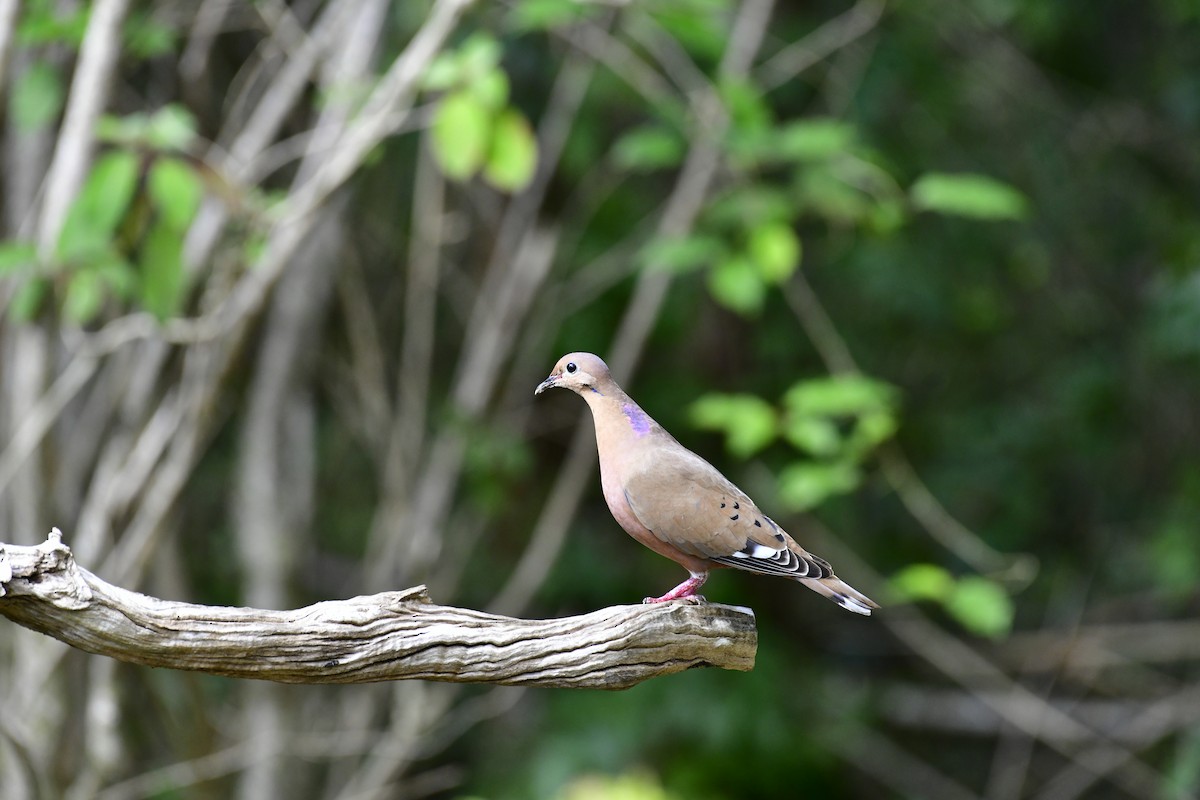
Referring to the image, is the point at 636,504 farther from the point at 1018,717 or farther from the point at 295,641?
the point at 1018,717

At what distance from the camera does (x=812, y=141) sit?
15.6 ft

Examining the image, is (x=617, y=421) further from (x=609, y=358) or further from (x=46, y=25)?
(x=609, y=358)

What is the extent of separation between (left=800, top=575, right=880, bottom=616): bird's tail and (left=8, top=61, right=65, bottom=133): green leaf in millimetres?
3412

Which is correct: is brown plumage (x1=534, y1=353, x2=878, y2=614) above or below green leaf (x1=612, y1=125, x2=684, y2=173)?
below

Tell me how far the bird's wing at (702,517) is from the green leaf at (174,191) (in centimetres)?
218

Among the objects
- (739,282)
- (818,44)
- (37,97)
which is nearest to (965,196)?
(739,282)

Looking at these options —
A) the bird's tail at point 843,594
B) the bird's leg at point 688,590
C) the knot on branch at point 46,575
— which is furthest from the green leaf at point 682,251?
the knot on branch at point 46,575

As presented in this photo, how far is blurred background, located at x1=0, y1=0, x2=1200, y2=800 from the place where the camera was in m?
4.67

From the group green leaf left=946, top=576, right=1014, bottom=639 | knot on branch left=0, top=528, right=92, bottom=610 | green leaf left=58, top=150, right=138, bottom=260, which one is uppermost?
green leaf left=58, top=150, right=138, bottom=260

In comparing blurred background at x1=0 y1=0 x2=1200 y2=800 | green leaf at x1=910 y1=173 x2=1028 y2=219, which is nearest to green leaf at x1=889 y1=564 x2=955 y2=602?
blurred background at x1=0 y1=0 x2=1200 y2=800

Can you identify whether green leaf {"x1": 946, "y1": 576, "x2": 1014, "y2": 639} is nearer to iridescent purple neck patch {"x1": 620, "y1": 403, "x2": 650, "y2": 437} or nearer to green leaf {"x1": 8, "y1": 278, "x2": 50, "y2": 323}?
iridescent purple neck patch {"x1": 620, "y1": 403, "x2": 650, "y2": 437}

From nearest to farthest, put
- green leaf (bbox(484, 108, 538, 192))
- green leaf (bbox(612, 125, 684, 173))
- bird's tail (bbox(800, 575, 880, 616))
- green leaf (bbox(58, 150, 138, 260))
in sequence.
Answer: bird's tail (bbox(800, 575, 880, 616)), green leaf (bbox(58, 150, 138, 260)), green leaf (bbox(484, 108, 538, 192)), green leaf (bbox(612, 125, 684, 173))

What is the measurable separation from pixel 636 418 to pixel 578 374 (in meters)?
0.16

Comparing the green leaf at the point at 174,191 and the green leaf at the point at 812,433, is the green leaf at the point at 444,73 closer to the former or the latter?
the green leaf at the point at 174,191
